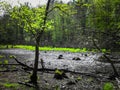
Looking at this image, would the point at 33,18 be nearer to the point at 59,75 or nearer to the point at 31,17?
the point at 31,17

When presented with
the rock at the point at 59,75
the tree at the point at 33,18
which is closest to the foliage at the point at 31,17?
the tree at the point at 33,18

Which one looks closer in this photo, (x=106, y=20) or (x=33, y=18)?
(x=106, y=20)

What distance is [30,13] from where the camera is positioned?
65.2 ft

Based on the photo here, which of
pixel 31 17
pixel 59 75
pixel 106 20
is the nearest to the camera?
pixel 106 20

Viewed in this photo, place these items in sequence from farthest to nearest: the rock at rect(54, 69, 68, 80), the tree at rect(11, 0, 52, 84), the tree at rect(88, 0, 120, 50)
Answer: the rock at rect(54, 69, 68, 80) < the tree at rect(11, 0, 52, 84) < the tree at rect(88, 0, 120, 50)

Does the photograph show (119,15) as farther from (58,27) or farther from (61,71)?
(58,27)

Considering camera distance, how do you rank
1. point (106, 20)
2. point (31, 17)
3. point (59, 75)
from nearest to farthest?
point (106, 20) < point (31, 17) < point (59, 75)

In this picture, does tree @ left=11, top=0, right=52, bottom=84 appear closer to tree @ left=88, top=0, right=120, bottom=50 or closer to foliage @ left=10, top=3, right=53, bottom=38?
foliage @ left=10, top=3, right=53, bottom=38

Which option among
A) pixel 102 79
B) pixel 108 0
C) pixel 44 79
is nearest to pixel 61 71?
pixel 44 79

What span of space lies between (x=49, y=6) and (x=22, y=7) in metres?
2.62

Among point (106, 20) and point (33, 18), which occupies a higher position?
point (33, 18)

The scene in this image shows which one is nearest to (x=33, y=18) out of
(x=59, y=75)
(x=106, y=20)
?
(x=106, y=20)

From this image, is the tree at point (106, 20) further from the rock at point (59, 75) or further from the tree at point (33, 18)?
the rock at point (59, 75)

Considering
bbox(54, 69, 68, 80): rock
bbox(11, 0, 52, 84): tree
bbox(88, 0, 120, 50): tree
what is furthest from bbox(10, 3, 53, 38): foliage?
bbox(54, 69, 68, 80): rock
